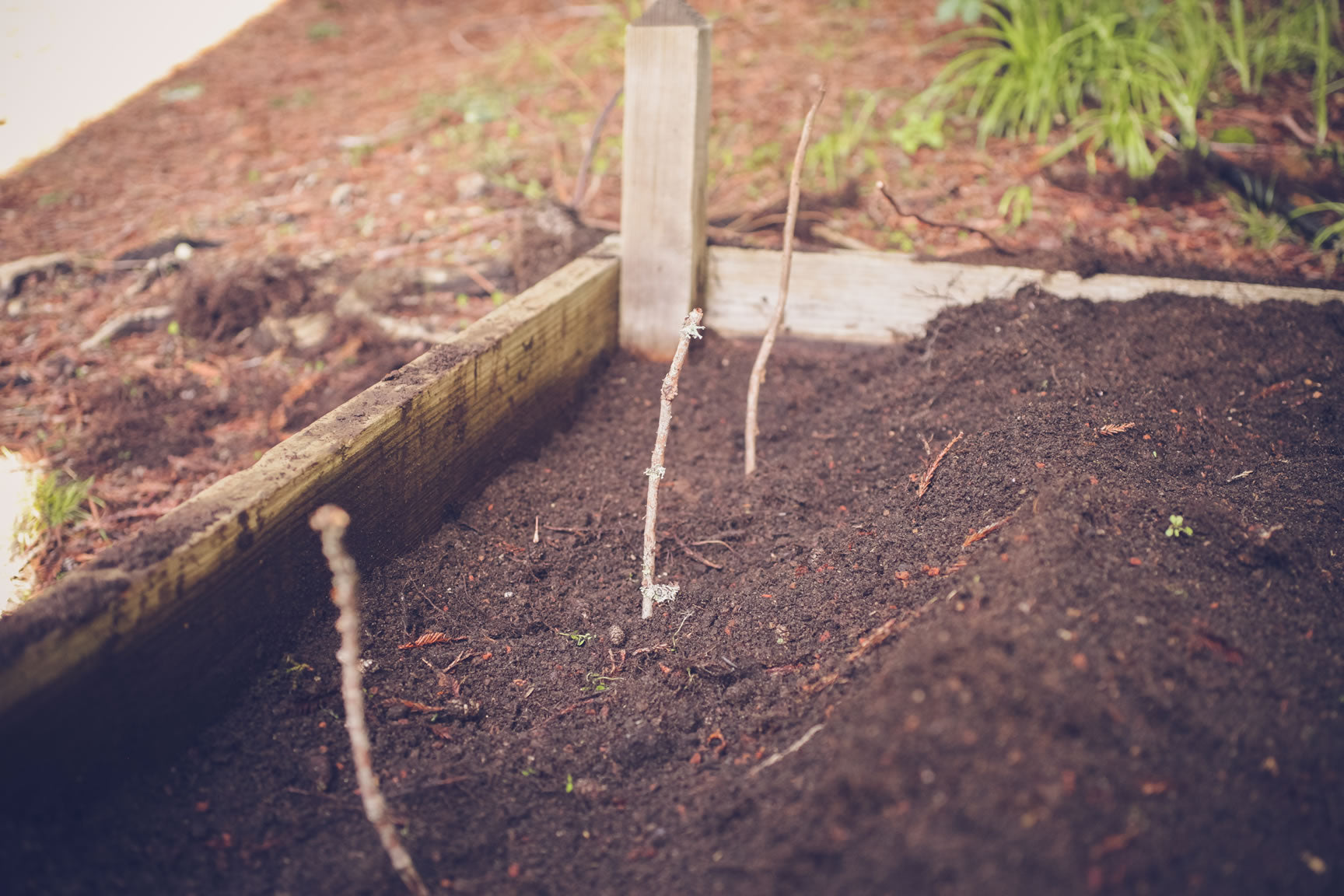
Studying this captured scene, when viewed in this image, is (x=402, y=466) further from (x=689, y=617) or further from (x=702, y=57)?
(x=702, y=57)

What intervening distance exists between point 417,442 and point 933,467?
1462mm

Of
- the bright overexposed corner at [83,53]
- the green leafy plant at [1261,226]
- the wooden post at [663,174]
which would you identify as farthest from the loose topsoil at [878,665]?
the bright overexposed corner at [83,53]

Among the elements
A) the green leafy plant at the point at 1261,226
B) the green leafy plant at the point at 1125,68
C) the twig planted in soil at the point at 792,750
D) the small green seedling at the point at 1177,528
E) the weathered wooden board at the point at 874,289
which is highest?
the green leafy plant at the point at 1125,68

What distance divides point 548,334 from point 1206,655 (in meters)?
2.05

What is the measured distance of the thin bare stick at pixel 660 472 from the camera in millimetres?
1844

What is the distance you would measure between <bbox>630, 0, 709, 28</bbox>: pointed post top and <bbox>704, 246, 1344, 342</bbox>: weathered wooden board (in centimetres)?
79

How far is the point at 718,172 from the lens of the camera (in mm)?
4047

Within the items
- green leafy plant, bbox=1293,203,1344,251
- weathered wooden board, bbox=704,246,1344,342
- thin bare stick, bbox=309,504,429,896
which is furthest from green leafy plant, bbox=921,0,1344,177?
thin bare stick, bbox=309,504,429,896

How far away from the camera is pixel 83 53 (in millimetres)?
6633

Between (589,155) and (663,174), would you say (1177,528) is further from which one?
(589,155)

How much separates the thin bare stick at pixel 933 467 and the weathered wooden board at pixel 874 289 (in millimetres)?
764

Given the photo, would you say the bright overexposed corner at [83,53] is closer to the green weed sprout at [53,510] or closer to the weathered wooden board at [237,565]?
the green weed sprout at [53,510]

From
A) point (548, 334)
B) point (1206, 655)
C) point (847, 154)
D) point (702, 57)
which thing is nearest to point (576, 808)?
point (1206, 655)

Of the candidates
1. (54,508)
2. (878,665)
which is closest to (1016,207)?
(878,665)
